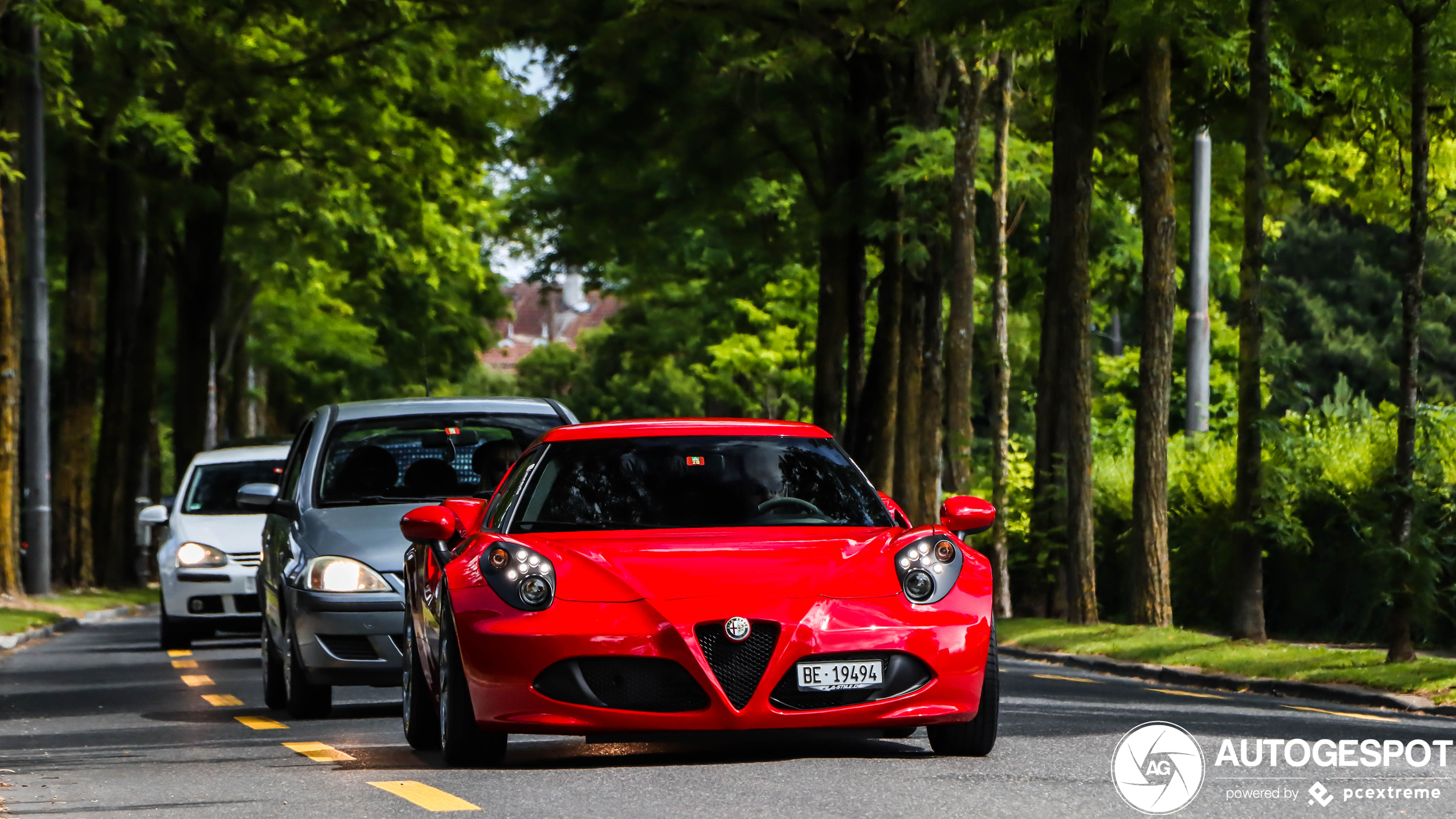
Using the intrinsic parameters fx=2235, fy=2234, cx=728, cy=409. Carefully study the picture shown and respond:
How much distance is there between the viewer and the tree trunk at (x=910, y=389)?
28828 millimetres

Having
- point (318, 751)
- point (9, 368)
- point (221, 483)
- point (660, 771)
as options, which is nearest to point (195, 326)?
point (9, 368)

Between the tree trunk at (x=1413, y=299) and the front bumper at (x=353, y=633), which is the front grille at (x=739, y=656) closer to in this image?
the front bumper at (x=353, y=633)

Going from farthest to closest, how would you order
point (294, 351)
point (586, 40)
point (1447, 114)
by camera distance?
1. point (294, 351)
2. point (586, 40)
3. point (1447, 114)

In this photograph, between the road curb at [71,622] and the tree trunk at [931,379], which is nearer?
the road curb at [71,622]

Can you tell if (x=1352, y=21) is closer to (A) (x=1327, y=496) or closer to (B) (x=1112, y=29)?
(B) (x=1112, y=29)

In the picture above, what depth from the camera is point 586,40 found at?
2625cm

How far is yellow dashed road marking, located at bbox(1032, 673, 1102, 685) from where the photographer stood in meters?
16.6

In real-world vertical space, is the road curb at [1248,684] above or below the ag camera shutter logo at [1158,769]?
below

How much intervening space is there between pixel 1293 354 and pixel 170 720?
10.5 meters

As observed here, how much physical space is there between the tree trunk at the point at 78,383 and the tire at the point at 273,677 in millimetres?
20545

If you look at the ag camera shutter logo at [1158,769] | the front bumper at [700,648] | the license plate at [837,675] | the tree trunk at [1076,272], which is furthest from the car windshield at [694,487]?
the tree trunk at [1076,272]

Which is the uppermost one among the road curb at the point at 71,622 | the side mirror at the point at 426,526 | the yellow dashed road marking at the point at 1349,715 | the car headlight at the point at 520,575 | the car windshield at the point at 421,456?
the car windshield at the point at 421,456

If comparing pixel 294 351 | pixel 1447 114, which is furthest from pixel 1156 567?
pixel 294 351

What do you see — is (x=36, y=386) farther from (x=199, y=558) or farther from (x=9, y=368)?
(x=199, y=558)
